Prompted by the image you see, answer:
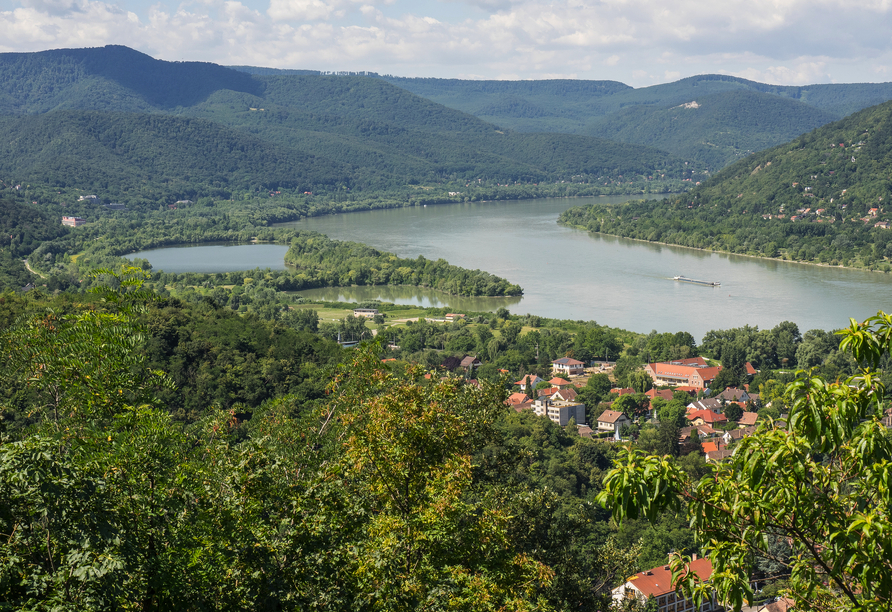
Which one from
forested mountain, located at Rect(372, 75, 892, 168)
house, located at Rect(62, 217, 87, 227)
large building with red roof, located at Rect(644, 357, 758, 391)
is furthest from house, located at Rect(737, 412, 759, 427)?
forested mountain, located at Rect(372, 75, 892, 168)

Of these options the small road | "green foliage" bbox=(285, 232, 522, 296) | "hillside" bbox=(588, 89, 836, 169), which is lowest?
the small road

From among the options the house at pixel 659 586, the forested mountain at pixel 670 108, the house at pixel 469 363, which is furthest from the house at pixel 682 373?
the forested mountain at pixel 670 108

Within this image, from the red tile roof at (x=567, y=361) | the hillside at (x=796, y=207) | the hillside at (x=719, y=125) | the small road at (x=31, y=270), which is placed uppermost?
the hillside at (x=719, y=125)

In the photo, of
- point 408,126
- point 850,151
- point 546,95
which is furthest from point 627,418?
point 546,95

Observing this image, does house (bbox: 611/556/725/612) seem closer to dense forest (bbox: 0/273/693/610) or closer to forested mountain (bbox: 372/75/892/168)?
dense forest (bbox: 0/273/693/610)

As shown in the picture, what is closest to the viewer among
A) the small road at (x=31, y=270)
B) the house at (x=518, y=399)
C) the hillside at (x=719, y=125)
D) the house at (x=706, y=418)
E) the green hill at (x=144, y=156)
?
the house at (x=706, y=418)

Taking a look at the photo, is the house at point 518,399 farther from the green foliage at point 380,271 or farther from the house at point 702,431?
the green foliage at point 380,271
